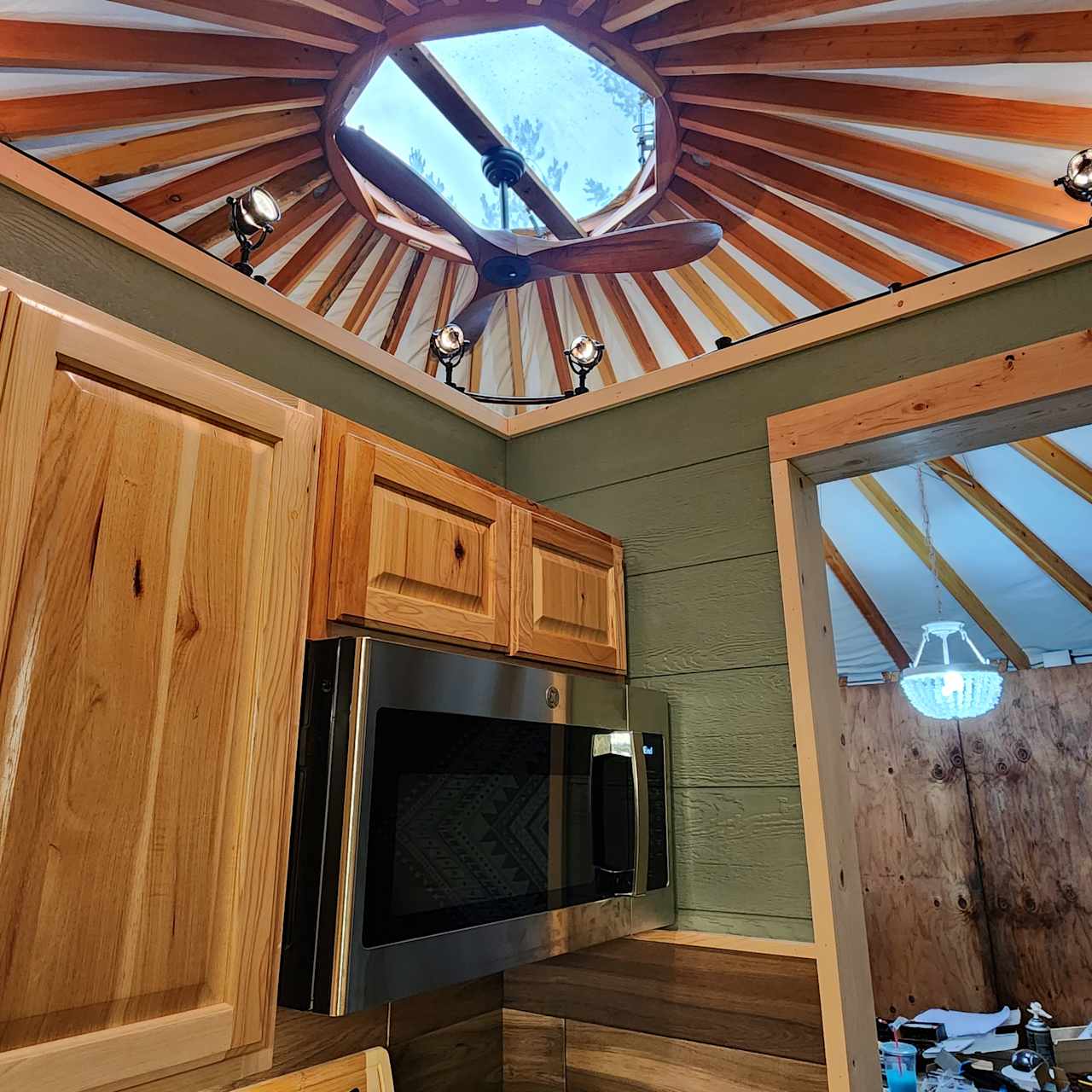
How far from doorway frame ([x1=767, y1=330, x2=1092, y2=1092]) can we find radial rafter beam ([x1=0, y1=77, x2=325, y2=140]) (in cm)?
170

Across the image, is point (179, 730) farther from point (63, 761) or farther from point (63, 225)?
point (63, 225)

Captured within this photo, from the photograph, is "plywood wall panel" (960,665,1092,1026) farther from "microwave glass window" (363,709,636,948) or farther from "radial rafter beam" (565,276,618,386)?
"microwave glass window" (363,709,636,948)

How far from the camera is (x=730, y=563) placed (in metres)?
1.73

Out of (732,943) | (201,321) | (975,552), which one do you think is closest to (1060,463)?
(975,552)

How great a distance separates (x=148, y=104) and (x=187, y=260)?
1095 mm

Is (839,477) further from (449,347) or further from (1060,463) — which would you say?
(1060,463)

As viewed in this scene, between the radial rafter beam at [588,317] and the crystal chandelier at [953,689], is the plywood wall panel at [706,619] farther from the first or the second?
the crystal chandelier at [953,689]

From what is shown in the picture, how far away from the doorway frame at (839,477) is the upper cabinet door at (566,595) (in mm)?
369

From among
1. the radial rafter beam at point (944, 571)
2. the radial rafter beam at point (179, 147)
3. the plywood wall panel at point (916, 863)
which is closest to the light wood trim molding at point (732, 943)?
the radial rafter beam at point (179, 147)

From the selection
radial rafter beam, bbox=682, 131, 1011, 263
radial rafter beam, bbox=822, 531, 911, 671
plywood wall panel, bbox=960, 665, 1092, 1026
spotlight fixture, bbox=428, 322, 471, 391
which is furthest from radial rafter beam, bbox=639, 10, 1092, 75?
plywood wall panel, bbox=960, 665, 1092, 1026

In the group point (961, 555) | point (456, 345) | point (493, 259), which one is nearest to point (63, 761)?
point (456, 345)

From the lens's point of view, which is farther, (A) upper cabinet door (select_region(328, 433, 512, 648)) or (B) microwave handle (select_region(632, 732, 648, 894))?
(B) microwave handle (select_region(632, 732, 648, 894))

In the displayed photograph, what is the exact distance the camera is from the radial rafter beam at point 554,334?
326 centimetres

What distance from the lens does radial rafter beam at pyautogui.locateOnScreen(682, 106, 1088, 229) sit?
7.47 ft
